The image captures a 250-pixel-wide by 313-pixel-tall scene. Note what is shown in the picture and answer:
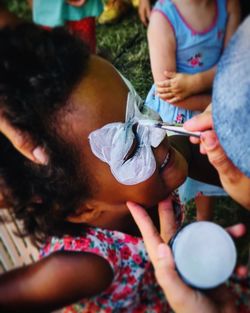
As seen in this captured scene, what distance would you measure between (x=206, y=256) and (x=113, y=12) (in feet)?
1.49

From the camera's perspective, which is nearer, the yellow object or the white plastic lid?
the white plastic lid

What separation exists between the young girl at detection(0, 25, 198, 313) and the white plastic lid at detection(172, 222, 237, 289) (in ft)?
0.40

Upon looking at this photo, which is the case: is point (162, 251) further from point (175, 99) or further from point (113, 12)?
point (113, 12)

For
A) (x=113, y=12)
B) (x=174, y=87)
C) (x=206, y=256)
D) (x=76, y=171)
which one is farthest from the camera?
(x=113, y=12)

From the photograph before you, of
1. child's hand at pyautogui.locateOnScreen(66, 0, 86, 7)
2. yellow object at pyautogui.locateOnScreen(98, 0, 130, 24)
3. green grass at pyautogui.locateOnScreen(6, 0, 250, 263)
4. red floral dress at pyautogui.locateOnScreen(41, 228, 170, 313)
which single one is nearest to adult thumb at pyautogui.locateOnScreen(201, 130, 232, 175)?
green grass at pyautogui.locateOnScreen(6, 0, 250, 263)

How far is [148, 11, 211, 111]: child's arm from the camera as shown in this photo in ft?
1.85

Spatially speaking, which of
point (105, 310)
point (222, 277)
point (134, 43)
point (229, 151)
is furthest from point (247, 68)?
point (105, 310)

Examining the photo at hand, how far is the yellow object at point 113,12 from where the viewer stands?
68 cm

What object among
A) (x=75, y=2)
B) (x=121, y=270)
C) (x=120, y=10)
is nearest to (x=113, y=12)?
(x=120, y=10)

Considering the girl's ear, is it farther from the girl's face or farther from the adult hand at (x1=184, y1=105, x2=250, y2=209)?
the adult hand at (x1=184, y1=105, x2=250, y2=209)

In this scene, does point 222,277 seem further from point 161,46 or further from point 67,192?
point 161,46

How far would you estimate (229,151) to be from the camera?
347 millimetres

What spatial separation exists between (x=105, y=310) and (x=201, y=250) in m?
0.30

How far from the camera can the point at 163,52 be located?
62cm
